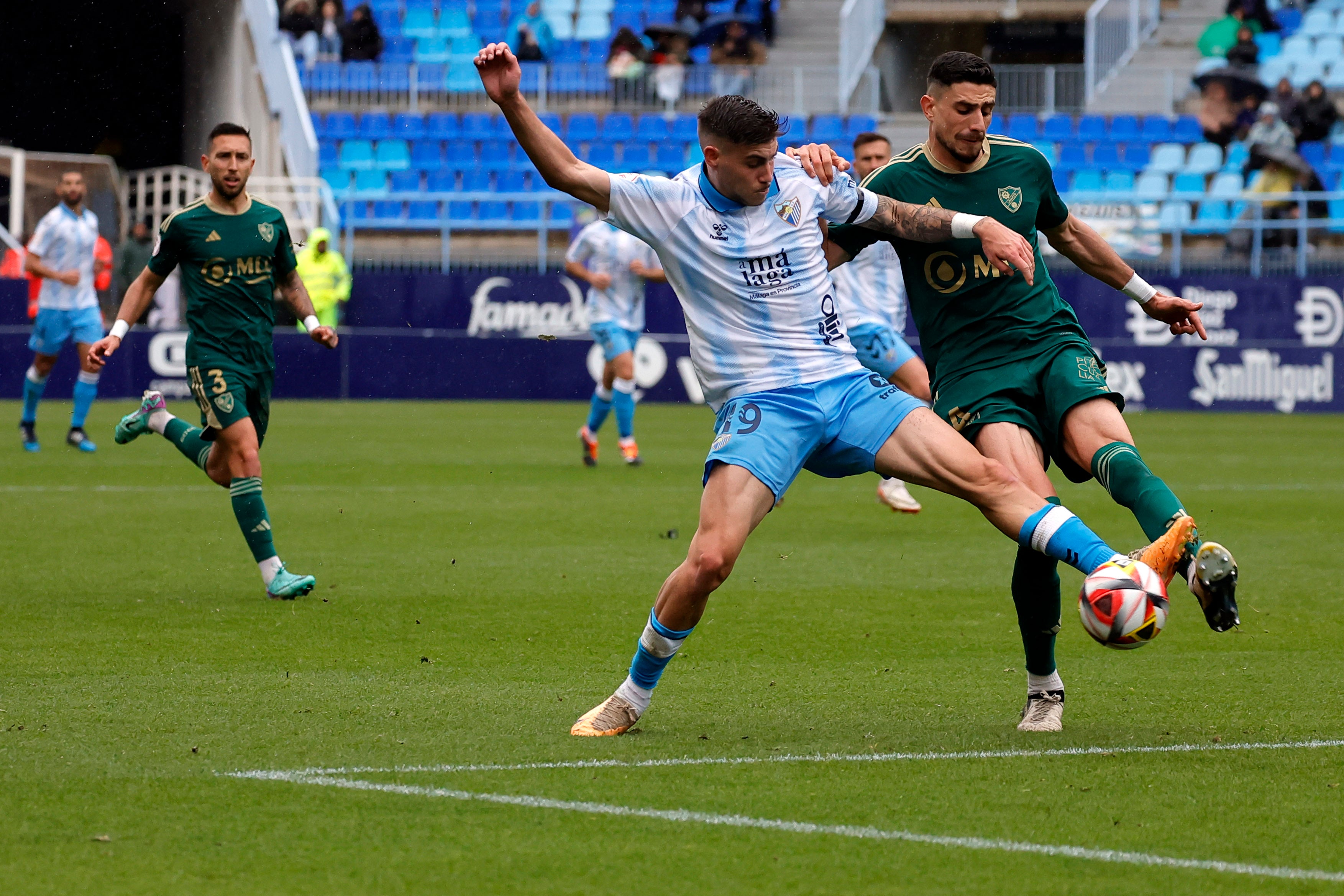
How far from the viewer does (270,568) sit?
27.7ft

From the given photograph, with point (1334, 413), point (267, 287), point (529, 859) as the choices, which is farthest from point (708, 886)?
point (1334, 413)

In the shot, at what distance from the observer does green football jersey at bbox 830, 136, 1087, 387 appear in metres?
5.79

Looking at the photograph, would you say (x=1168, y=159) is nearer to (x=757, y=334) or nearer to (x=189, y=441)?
(x=189, y=441)

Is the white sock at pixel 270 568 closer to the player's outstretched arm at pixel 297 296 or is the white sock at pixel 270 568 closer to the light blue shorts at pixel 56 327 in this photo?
the player's outstretched arm at pixel 297 296

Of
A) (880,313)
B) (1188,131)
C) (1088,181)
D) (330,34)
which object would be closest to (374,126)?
(330,34)

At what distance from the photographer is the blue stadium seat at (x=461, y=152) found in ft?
97.3

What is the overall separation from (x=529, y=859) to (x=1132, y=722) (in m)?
2.44

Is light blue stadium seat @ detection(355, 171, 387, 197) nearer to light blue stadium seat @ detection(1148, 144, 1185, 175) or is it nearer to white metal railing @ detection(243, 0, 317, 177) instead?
white metal railing @ detection(243, 0, 317, 177)

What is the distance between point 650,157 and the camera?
28891mm

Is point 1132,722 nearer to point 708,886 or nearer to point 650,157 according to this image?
point 708,886

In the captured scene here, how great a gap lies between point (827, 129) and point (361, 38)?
26.1ft

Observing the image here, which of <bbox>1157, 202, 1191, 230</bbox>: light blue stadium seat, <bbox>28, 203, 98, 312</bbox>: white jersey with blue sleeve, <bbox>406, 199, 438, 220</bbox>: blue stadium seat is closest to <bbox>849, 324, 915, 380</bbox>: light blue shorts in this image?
<bbox>28, 203, 98, 312</bbox>: white jersey with blue sleeve

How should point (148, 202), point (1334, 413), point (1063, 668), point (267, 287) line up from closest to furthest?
point (1063, 668)
point (267, 287)
point (1334, 413)
point (148, 202)

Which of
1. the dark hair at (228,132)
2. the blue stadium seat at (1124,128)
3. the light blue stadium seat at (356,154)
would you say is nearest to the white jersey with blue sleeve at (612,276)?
the dark hair at (228,132)
